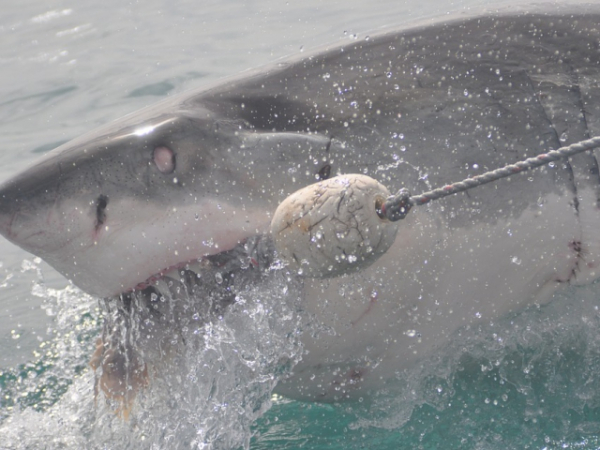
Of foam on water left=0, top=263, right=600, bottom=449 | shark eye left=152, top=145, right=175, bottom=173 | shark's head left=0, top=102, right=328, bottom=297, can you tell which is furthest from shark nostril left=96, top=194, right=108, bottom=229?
foam on water left=0, top=263, right=600, bottom=449

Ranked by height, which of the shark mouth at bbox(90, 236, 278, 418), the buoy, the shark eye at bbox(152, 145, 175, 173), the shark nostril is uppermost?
the shark eye at bbox(152, 145, 175, 173)

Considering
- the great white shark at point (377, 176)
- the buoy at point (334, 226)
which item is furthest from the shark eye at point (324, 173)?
the buoy at point (334, 226)

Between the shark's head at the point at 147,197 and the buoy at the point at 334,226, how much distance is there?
0.12 meters

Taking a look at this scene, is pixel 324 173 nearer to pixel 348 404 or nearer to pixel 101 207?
pixel 101 207

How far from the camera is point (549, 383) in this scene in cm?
195

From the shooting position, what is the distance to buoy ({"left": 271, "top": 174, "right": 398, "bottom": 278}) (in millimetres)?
1326

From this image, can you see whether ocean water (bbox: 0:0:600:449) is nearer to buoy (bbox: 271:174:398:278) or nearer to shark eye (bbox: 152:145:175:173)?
buoy (bbox: 271:174:398:278)

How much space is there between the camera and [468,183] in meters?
1.31

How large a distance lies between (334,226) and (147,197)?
1.12 ft

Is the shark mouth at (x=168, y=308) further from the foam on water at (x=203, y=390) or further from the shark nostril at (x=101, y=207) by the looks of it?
the shark nostril at (x=101, y=207)

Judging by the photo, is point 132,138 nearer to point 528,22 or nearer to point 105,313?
point 105,313

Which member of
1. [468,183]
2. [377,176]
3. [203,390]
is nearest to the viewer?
[468,183]

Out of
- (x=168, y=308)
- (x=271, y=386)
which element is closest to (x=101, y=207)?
(x=168, y=308)

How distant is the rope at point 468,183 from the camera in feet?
4.29
